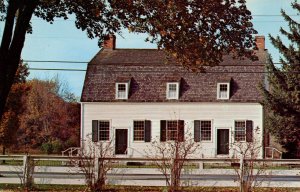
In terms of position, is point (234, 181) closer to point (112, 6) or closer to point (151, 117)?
point (112, 6)

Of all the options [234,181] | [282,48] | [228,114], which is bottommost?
[234,181]

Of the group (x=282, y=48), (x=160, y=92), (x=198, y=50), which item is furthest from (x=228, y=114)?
(x=198, y=50)

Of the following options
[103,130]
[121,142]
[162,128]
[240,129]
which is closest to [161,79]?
[162,128]

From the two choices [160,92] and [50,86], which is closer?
[160,92]

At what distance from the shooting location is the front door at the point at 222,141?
4212 cm

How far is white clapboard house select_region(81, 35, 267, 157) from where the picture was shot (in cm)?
4216

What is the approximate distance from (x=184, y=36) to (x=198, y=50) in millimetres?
503

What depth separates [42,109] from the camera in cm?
6481

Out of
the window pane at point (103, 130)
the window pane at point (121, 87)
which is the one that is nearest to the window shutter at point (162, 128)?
the window pane at point (121, 87)

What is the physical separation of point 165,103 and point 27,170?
2577cm

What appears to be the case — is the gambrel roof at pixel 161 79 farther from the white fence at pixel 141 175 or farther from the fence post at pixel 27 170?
the fence post at pixel 27 170

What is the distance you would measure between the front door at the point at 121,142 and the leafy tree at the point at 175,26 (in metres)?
28.7

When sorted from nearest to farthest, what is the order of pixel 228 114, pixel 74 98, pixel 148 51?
1. pixel 228 114
2. pixel 148 51
3. pixel 74 98

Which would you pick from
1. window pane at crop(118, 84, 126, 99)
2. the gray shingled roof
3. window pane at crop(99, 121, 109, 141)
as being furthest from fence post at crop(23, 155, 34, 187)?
window pane at crop(118, 84, 126, 99)
